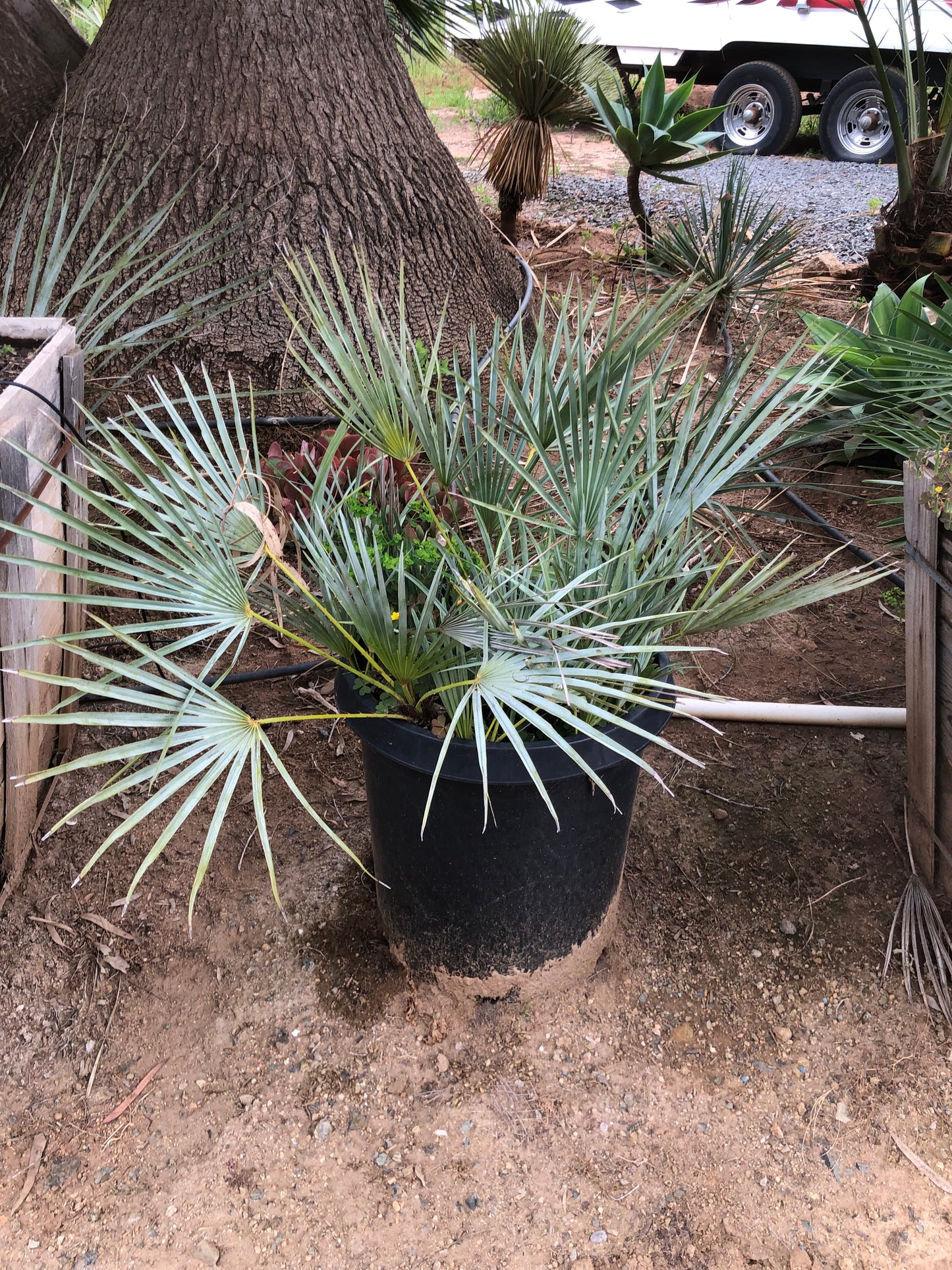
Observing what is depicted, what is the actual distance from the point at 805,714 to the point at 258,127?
2.15m

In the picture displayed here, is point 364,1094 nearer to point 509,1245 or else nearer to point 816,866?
point 509,1245

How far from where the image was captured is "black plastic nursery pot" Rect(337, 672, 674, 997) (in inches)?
52.4

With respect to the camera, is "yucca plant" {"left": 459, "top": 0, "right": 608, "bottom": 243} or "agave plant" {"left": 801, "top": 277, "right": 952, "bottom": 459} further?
"yucca plant" {"left": 459, "top": 0, "right": 608, "bottom": 243}

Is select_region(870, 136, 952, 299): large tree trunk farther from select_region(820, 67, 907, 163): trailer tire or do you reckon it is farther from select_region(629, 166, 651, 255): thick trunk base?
select_region(820, 67, 907, 163): trailer tire

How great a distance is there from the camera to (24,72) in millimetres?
2857

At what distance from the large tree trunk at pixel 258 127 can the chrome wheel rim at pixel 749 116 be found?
5.98m

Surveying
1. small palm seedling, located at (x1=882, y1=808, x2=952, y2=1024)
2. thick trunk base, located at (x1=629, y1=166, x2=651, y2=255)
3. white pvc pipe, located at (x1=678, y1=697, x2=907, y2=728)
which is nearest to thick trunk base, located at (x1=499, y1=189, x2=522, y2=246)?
thick trunk base, located at (x1=629, y1=166, x2=651, y2=255)

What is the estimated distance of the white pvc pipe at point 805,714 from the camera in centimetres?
217

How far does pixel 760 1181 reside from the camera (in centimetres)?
145

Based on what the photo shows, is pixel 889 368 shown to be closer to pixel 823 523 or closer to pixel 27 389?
pixel 823 523

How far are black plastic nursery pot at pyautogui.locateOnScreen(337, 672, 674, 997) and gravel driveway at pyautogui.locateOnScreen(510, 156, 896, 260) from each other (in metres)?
4.13

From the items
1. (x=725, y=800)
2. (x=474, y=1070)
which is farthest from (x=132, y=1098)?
(x=725, y=800)

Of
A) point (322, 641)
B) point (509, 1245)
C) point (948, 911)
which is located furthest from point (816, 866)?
point (322, 641)

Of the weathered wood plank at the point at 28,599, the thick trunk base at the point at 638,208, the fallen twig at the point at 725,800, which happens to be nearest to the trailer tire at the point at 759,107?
the thick trunk base at the point at 638,208
